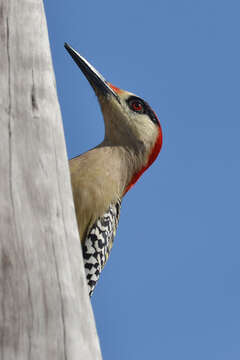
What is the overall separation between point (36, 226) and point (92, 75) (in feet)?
10.8

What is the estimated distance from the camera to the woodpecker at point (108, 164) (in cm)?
479

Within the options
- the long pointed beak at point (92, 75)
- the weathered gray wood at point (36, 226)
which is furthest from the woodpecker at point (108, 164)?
the weathered gray wood at point (36, 226)

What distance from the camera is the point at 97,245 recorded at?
191 inches

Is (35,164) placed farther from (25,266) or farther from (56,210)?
(25,266)

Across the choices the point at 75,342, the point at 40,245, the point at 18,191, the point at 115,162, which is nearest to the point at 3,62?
the point at 18,191

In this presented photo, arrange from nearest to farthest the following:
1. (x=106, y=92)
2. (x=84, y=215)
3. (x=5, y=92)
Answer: (x=5, y=92) → (x=84, y=215) → (x=106, y=92)

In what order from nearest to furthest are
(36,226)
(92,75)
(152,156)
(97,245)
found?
(36,226) → (97,245) → (92,75) → (152,156)

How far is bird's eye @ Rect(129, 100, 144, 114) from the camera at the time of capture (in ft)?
18.7

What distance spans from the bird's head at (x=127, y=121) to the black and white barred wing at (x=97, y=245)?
2.00ft

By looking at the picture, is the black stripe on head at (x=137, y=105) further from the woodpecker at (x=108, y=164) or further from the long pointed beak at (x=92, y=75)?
the long pointed beak at (x=92, y=75)

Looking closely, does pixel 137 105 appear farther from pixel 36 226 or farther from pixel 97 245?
pixel 36 226

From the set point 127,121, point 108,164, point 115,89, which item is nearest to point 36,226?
point 108,164

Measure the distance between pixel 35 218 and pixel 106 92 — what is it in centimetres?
327

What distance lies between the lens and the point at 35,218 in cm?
249
